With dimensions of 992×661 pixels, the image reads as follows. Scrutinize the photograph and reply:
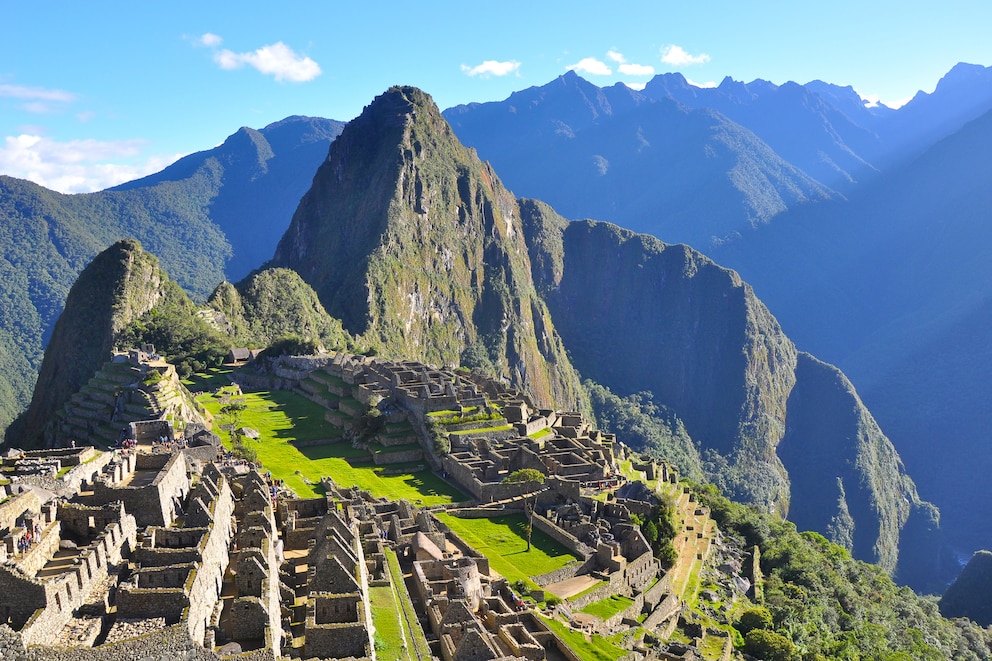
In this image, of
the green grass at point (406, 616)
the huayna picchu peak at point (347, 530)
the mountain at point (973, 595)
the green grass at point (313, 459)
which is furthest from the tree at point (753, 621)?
the mountain at point (973, 595)

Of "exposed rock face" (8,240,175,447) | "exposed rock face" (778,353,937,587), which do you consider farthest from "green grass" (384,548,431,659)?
"exposed rock face" (778,353,937,587)

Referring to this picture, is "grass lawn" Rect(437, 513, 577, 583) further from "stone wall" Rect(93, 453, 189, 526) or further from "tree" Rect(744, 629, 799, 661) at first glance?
"stone wall" Rect(93, 453, 189, 526)

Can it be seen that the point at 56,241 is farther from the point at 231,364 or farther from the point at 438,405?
the point at 438,405

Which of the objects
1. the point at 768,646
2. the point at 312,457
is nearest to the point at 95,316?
the point at 312,457

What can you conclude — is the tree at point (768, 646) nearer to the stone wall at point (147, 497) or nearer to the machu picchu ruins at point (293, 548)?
the machu picchu ruins at point (293, 548)

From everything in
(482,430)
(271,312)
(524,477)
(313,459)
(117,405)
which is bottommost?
(524,477)

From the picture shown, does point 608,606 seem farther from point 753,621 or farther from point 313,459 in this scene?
point 313,459
